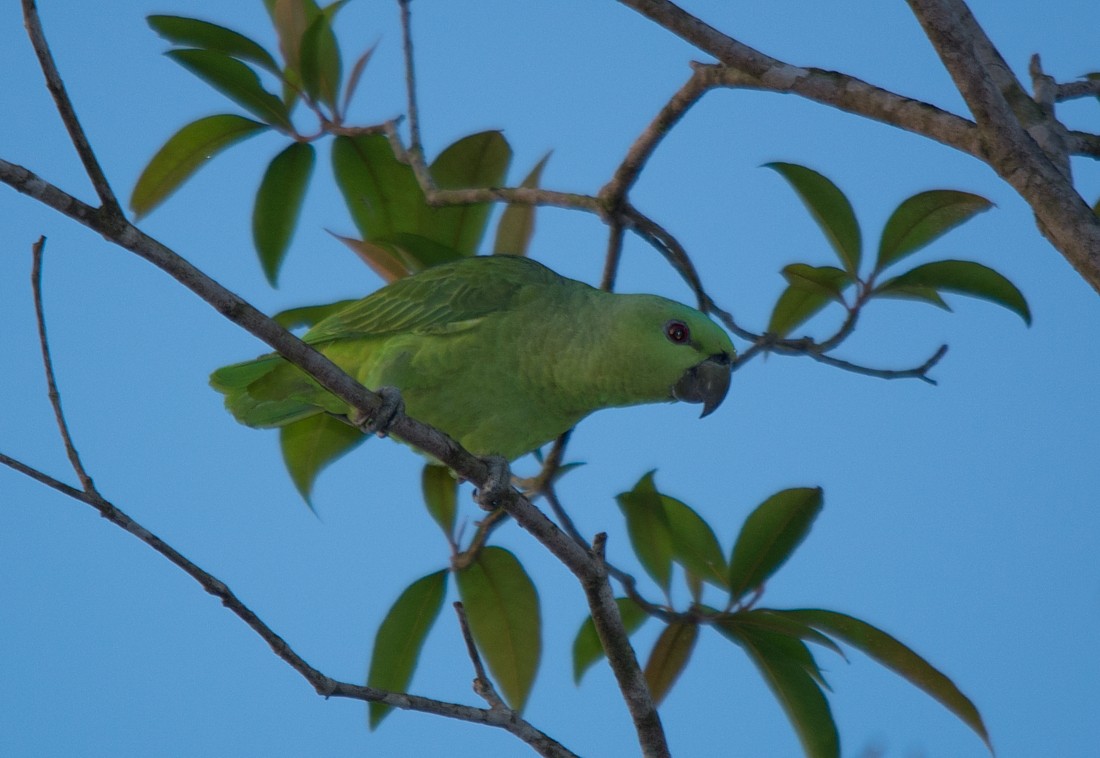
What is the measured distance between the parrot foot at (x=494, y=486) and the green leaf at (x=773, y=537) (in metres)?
0.70

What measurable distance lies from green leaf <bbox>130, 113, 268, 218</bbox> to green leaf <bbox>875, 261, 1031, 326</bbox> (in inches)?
81.3

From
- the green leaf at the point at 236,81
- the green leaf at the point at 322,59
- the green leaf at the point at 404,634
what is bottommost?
the green leaf at the point at 404,634

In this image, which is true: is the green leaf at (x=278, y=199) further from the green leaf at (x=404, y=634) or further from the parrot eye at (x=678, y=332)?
the parrot eye at (x=678, y=332)

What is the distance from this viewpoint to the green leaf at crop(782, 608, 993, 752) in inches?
101

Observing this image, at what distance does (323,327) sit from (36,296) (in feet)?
5.32

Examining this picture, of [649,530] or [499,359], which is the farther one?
[499,359]

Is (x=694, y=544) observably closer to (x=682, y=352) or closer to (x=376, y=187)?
(x=682, y=352)

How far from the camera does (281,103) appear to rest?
322 cm

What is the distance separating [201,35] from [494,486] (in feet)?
5.55

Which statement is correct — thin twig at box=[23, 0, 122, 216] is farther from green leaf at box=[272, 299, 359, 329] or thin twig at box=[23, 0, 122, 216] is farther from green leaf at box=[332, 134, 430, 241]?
green leaf at box=[272, 299, 359, 329]

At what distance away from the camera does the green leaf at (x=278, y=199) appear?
3301 mm

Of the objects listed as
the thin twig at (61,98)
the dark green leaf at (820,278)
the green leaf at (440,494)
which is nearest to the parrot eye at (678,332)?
the dark green leaf at (820,278)

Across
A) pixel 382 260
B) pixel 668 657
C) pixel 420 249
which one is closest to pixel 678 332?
pixel 420 249

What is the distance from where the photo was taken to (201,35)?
9.97ft
